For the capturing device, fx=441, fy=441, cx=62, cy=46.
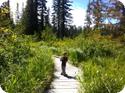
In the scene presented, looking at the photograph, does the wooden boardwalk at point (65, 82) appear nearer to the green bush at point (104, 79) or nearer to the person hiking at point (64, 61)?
the person hiking at point (64, 61)

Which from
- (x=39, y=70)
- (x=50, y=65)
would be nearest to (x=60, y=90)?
(x=39, y=70)

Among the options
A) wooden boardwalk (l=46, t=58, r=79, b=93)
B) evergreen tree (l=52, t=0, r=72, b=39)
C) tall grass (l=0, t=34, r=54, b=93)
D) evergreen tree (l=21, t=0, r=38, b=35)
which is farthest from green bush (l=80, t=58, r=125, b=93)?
evergreen tree (l=21, t=0, r=38, b=35)

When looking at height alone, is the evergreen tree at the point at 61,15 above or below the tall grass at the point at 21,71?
above

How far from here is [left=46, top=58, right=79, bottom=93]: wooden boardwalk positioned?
7853mm

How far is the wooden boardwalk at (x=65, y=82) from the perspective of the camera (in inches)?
309

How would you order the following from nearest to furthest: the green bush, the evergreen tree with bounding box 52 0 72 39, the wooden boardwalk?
the green bush → the evergreen tree with bounding box 52 0 72 39 → the wooden boardwalk

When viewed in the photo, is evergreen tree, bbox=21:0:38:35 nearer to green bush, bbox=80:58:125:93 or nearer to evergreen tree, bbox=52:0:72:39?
evergreen tree, bbox=52:0:72:39

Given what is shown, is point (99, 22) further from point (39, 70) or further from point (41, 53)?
point (41, 53)

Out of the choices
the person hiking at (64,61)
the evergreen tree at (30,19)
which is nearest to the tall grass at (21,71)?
the person hiking at (64,61)

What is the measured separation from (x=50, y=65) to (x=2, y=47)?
2545mm

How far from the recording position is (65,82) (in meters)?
9.01

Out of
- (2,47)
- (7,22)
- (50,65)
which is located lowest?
(50,65)

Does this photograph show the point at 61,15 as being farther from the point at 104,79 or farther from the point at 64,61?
the point at 64,61

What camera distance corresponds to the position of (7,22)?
741 cm
